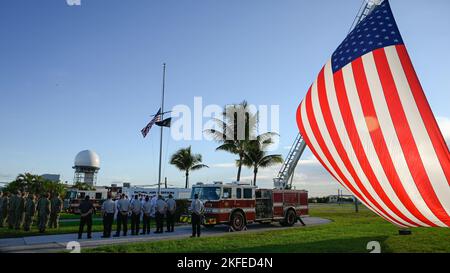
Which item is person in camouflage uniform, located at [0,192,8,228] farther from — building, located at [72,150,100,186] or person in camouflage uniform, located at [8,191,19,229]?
building, located at [72,150,100,186]

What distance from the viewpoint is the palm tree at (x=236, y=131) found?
3138 cm

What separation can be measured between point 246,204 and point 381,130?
40.5 ft

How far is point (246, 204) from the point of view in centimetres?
1770

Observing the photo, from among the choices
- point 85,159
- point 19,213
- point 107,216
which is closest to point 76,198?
point 19,213

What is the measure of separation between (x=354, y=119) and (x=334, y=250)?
5384 mm

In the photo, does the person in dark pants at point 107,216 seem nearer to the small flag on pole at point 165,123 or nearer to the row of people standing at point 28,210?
the row of people standing at point 28,210

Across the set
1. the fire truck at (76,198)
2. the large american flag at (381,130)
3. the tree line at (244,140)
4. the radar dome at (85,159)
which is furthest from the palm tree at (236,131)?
the radar dome at (85,159)

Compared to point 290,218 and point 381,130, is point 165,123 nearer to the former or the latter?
point 290,218

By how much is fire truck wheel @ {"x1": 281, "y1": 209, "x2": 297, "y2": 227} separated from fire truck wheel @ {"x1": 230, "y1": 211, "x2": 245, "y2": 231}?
3.33 metres

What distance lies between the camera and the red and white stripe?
5461 mm

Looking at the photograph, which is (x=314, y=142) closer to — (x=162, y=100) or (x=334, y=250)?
(x=334, y=250)

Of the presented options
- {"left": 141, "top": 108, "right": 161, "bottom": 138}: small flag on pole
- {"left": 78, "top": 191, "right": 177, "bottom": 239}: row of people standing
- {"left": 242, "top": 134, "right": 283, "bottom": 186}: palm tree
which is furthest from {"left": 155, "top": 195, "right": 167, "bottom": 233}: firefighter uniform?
{"left": 242, "top": 134, "right": 283, "bottom": 186}: palm tree

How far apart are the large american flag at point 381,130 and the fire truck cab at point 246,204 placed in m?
9.70
